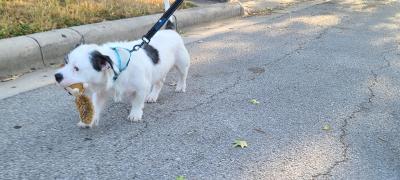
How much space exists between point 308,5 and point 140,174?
9586 mm

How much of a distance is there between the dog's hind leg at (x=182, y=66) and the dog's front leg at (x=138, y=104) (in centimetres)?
83

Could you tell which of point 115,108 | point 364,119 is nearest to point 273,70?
point 364,119

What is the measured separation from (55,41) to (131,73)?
7.78 ft

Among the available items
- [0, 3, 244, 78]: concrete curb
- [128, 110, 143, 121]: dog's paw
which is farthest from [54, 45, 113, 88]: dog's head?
[0, 3, 244, 78]: concrete curb

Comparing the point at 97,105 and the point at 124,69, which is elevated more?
the point at 124,69

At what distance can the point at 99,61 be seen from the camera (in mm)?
3520

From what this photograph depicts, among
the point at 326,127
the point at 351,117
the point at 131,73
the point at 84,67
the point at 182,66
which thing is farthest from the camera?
the point at 182,66

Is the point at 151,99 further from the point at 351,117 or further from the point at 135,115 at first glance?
the point at 351,117

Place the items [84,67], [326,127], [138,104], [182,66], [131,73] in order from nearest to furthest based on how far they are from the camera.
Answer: [84,67], [131,73], [138,104], [326,127], [182,66]

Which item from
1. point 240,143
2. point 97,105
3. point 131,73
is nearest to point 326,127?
point 240,143

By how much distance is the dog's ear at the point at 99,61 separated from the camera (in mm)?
3482

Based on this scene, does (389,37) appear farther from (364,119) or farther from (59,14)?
(59,14)

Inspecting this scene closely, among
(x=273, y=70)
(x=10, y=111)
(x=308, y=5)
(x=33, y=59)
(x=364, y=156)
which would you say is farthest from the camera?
(x=308, y=5)

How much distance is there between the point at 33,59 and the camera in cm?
570
